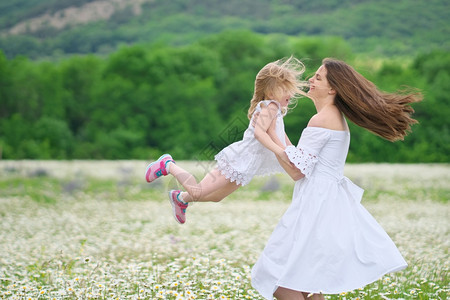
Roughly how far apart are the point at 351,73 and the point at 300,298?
5.65 ft

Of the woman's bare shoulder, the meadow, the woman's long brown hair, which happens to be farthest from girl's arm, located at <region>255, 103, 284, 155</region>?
the meadow

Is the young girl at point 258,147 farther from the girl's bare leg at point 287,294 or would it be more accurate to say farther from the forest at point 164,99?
the forest at point 164,99

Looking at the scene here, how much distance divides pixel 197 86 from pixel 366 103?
4615cm

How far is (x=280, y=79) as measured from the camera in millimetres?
4641

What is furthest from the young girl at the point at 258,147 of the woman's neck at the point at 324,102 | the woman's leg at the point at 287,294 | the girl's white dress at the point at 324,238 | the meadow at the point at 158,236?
the woman's leg at the point at 287,294

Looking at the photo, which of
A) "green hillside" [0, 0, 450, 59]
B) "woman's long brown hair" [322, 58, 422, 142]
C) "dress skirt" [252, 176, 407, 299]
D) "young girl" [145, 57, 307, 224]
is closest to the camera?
"dress skirt" [252, 176, 407, 299]

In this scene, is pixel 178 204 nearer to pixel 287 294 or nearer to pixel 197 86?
pixel 287 294

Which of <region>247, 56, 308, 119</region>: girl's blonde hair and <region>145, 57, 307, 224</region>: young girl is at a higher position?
<region>247, 56, 308, 119</region>: girl's blonde hair

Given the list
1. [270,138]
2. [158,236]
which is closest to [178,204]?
[270,138]

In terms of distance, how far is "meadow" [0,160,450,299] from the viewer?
17.5 ft

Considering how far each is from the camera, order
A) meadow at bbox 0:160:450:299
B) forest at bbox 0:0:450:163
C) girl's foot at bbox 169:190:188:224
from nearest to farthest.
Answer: girl's foot at bbox 169:190:188:224 < meadow at bbox 0:160:450:299 < forest at bbox 0:0:450:163

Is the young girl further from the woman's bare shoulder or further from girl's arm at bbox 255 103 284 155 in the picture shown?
the woman's bare shoulder

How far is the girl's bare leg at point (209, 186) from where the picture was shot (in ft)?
15.6

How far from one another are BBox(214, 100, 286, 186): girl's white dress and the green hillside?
53.8 meters
